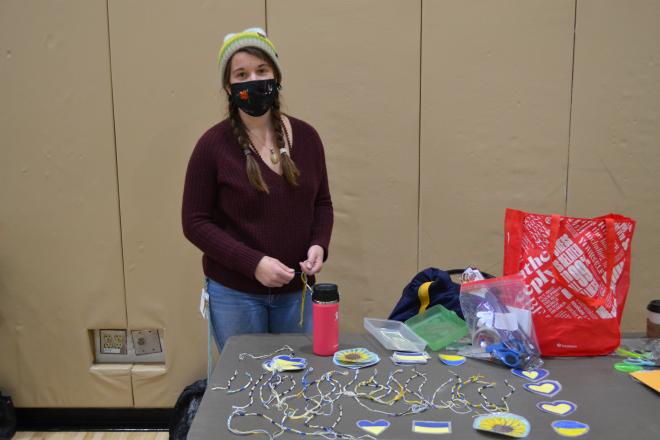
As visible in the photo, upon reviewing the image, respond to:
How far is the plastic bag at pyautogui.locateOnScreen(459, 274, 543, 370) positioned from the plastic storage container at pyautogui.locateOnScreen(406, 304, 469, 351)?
0.05 meters

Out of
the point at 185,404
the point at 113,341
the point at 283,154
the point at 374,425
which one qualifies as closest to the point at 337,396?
the point at 374,425

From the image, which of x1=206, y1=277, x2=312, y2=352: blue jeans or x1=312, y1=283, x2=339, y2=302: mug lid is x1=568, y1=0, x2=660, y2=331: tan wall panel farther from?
x1=312, y1=283, x2=339, y2=302: mug lid

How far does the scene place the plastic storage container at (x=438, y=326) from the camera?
139 cm

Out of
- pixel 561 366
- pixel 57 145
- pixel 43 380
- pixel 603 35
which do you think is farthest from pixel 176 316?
pixel 603 35

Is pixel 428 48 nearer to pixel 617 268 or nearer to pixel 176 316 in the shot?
pixel 617 268

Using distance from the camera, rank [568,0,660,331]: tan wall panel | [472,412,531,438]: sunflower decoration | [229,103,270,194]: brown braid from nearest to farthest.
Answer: [472,412,531,438]: sunflower decoration < [229,103,270,194]: brown braid < [568,0,660,331]: tan wall panel

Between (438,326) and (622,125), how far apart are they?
1482mm

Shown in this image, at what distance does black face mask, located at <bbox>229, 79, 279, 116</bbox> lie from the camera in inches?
60.4

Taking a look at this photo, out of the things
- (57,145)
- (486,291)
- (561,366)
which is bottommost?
(561,366)

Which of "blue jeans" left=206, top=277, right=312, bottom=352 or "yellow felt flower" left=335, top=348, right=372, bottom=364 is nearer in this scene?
"yellow felt flower" left=335, top=348, right=372, bottom=364

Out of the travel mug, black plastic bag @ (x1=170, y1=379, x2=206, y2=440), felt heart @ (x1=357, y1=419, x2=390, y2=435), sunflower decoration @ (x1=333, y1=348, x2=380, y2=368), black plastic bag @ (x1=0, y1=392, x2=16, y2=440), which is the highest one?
the travel mug

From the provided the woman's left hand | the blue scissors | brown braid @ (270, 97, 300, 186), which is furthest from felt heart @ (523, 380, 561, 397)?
brown braid @ (270, 97, 300, 186)

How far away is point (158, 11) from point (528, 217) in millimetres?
1783

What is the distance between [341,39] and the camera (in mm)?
2271
